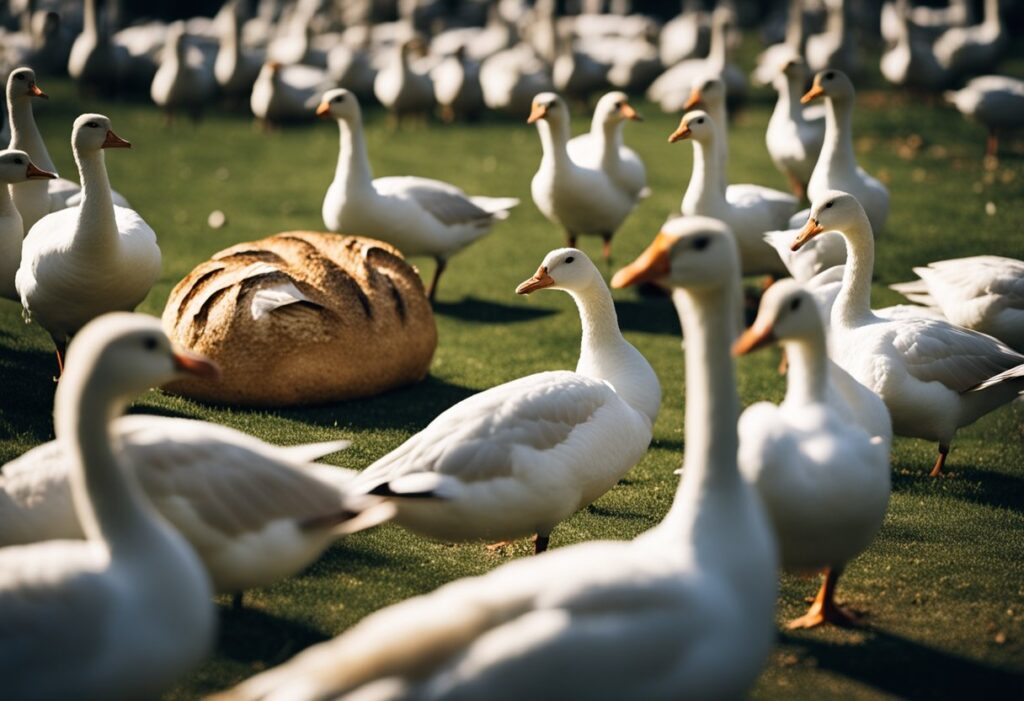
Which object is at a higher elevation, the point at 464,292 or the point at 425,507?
the point at 425,507

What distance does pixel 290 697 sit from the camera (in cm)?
270

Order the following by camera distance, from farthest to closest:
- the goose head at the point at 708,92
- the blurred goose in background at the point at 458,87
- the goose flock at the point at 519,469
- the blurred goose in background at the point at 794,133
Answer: the blurred goose in background at the point at 458,87, the blurred goose in background at the point at 794,133, the goose head at the point at 708,92, the goose flock at the point at 519,469

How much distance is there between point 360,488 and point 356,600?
49cm

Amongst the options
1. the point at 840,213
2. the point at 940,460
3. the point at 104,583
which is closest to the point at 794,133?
the point at 840,213

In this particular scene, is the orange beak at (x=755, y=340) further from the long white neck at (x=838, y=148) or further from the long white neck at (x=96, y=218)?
the long white neck at (x=838, y=148)

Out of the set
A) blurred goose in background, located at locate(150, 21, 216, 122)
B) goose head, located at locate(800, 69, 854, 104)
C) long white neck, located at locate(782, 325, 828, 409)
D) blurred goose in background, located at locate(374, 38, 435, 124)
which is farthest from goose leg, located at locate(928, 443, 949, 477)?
blurred goose in background, located at locate(150, 21, 216, 122)

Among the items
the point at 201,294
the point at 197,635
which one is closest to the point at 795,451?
the point at 197,635

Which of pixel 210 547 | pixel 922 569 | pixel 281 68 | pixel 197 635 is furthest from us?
pixel 281 68

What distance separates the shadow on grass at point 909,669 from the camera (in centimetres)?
377

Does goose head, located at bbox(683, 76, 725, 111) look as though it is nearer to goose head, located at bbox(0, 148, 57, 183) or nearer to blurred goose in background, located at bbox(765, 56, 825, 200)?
blurred goose in background, located at bbox(765, 56, 825, 200)

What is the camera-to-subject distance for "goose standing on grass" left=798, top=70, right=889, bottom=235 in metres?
8.38

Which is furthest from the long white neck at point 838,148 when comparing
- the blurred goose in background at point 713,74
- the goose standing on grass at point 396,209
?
the blurred goose in background at point 713,74

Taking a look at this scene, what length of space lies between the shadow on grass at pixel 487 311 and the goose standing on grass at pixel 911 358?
2.87 m

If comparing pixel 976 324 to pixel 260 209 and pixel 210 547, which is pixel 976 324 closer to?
pixel 210 547
